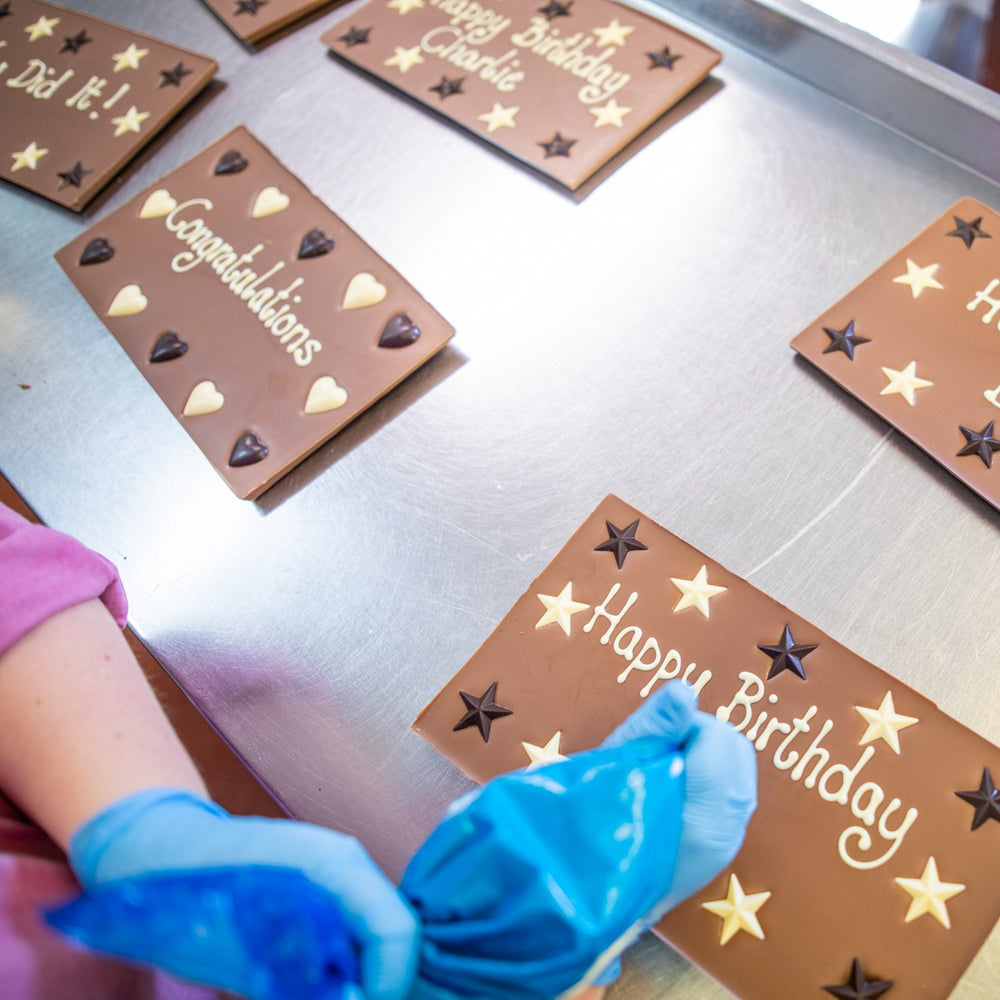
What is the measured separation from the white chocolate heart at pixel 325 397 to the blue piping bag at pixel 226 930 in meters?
0.48

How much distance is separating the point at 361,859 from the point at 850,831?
37 cm

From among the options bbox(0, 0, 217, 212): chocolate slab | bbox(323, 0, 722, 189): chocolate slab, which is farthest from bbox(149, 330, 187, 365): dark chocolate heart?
bbox(323, 0, 722, 189): chocolate slab

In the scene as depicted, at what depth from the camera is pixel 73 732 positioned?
0.58 metres

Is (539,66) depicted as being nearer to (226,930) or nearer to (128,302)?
(128,302)

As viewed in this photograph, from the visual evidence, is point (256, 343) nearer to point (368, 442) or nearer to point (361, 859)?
point (368, 442)

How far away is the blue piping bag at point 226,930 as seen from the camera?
0.42 metres

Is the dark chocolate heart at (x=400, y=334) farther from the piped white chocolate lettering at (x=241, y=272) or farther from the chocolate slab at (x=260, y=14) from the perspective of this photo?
the chocolate slab at (x=260, y=14)

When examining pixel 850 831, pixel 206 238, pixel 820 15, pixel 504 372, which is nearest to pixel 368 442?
pixel 504 372

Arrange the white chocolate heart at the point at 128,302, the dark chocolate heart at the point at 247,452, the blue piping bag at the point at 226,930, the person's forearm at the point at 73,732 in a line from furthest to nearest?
the white chocolate heart at the point at 128,302 < the dark chocolate heart at the point at 247,452 < the person's forearm at the point at 73,732 < the blue piping bag at the point at 226,930

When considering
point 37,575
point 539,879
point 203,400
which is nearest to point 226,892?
point 539,879

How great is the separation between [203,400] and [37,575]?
0.29 metres

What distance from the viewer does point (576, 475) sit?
82 centimetres

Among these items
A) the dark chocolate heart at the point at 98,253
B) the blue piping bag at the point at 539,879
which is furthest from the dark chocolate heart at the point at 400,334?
the blue piping bag at the point at 539,879

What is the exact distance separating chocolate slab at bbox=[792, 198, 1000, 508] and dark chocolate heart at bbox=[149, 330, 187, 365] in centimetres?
63
